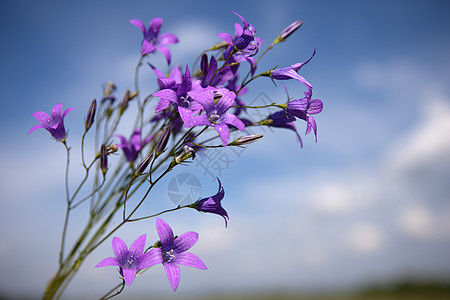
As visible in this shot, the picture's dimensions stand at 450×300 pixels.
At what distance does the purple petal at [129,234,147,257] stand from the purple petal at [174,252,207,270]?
0.15 metres

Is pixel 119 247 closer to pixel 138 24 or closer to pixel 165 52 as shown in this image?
pixel 165 52

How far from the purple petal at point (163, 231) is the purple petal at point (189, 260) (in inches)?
3.8

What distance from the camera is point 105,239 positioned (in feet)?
5.20

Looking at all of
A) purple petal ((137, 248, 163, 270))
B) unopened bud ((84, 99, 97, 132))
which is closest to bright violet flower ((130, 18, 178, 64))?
unopened bud ((84, 99, 97, 132))

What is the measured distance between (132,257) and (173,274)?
0.19 metres

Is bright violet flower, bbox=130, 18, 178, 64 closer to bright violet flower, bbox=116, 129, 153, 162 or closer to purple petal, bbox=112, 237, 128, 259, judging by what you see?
bright violet flower, bbox=116, 129, 153, 162

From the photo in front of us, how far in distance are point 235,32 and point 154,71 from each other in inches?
17.1

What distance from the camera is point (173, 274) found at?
4.57 feet

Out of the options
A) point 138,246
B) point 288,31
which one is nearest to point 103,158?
point 138,246

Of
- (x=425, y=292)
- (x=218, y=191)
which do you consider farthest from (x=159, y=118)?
(x=425, y=292)

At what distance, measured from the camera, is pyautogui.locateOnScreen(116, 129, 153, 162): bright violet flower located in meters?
1.95

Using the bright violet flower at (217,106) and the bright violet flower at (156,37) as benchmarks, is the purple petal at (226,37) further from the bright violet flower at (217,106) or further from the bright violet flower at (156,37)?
the bright violet flower at (156,37)

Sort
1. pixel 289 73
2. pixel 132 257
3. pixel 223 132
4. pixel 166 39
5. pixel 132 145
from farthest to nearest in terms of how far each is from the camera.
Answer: pixel 166 39 → pixel 132 145 → pixel 289 73 → pixel 132 257 → pixel 223 132

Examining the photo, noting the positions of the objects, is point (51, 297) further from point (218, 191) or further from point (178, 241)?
point (218, 191)
